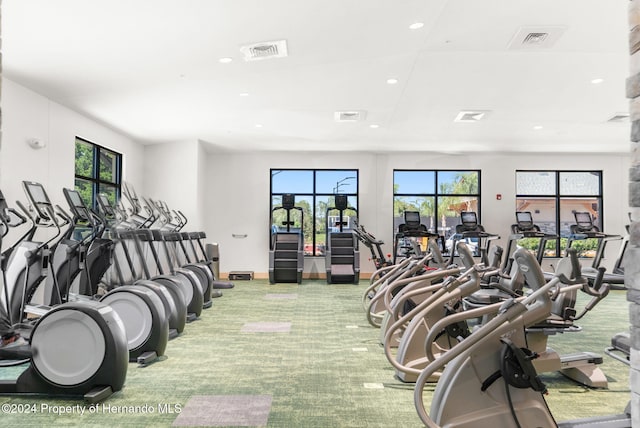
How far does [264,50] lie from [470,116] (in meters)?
3.91

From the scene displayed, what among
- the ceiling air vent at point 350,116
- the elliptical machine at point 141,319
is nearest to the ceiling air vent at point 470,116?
the ceiling air vent at point 350,116

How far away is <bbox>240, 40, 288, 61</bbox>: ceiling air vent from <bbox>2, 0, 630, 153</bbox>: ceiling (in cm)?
10

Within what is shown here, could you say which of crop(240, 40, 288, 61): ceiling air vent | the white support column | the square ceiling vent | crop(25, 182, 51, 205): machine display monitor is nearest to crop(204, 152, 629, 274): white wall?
crop(240, 40, 288, 61): ceiling air vent

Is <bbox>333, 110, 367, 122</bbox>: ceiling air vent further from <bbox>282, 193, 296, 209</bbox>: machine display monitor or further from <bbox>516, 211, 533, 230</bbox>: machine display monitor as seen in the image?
<bbox>516, 211, 533, 230</bbox>: machine display monitor

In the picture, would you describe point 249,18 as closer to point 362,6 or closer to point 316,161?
point 362,6

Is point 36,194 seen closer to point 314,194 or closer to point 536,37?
point 536,37

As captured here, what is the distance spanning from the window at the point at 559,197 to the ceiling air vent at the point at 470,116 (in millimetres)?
4068

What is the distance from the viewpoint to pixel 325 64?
520 centimetres

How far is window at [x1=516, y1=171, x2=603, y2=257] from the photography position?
35.8ft

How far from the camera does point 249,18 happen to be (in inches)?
160

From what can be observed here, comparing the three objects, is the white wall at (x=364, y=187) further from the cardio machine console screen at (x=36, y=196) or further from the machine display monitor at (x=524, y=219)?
the cardio machine console screen at (x=36, y=196)

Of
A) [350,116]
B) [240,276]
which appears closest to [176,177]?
[240,276]

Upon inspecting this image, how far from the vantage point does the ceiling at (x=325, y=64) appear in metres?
4.01

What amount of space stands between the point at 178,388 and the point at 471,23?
3.93 metres
